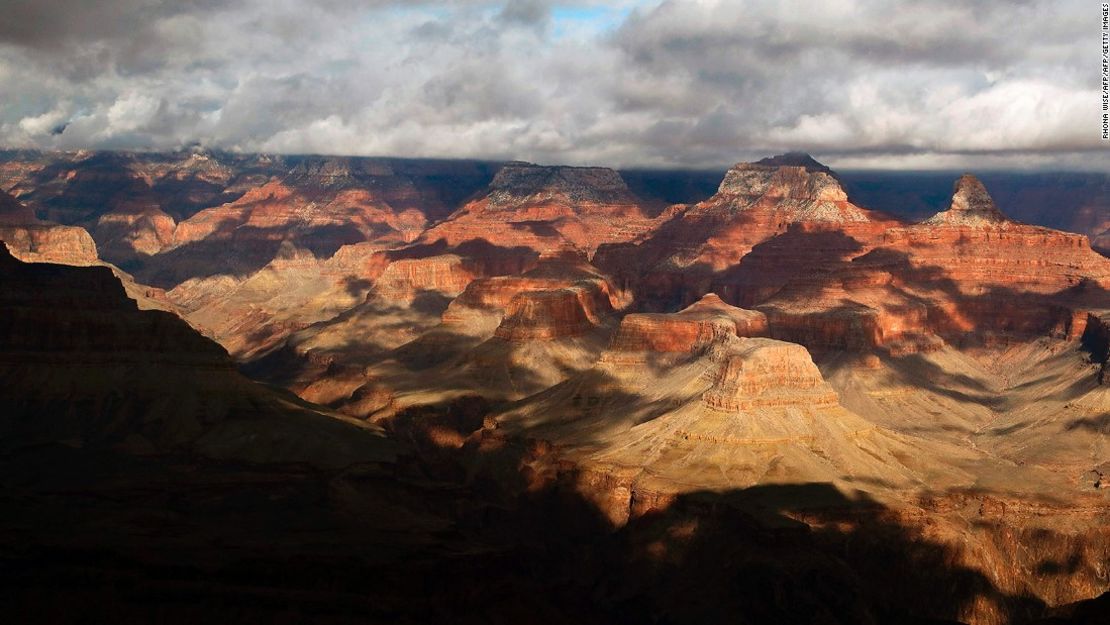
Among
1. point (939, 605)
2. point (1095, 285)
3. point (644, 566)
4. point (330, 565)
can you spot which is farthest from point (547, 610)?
point (1095, 285)

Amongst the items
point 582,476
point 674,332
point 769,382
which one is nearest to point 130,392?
point 582,476

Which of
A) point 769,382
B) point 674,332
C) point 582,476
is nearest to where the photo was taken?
point 582,476

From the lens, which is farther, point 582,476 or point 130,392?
point 130,392

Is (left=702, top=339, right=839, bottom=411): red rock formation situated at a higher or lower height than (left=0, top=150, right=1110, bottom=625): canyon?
higher

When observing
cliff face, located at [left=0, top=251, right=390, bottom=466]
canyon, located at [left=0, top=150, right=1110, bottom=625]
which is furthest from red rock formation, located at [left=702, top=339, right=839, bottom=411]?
cliff face, located at [left=0, top=251, right=390, bottom=466]

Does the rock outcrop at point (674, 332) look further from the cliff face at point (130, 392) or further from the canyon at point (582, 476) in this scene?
the cliff face at point (130, 392)

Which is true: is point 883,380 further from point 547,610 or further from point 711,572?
point 547,610

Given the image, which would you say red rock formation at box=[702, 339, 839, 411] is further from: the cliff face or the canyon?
the cliff face

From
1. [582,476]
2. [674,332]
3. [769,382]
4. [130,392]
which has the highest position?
[769,382]

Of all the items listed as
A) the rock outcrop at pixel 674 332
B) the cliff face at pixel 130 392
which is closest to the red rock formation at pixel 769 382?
the rock outcrop at pixel 674 332

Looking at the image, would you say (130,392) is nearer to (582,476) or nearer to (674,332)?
(582,476)

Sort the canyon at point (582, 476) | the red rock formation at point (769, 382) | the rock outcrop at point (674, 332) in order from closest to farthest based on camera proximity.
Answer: the canyon at point (582, 476), the red rock formation at point (769, 382), the rock outcrop at point (674, 332)
